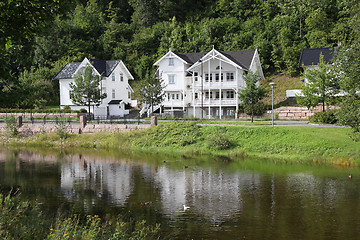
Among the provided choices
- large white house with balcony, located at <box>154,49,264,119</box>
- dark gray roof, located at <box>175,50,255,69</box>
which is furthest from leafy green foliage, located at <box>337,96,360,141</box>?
dark gray roof, located at <box>175,50,255,69</box>

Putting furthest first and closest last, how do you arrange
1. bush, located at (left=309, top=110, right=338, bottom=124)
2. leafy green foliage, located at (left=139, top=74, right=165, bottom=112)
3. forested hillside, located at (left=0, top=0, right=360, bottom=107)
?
forested hillside, located at (left=0, top=0, right=360, bottom=107) → leafy green foliage, located at (left=139, top=74, right=165, bottom=112) → bush, located at (left=309, top=110, right=338, bottom=124)

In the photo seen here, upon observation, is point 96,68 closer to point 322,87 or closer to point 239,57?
point 239,57

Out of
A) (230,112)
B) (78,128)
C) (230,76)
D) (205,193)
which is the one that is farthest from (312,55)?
(205,193)

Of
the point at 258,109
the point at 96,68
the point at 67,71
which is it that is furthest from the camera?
the point at 67,71

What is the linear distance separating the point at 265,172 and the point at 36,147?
24.7 m

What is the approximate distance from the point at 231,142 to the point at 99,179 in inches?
540

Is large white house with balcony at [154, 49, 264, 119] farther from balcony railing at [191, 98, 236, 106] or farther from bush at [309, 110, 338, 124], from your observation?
bush at [309, 110, 338, 124]

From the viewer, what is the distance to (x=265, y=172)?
25.4 meters

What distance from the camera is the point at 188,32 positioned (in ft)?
255

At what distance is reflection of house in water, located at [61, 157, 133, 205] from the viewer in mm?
19859

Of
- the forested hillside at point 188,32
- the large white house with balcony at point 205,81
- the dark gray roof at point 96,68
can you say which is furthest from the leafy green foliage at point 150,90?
the dark gray roof at point 96,68

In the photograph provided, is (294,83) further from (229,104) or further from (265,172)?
(265,172)

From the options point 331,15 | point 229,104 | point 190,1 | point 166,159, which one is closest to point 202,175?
point 166,159

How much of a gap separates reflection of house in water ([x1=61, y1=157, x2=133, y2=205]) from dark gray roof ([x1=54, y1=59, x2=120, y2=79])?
33569mm
